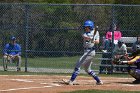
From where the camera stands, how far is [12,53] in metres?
20.9

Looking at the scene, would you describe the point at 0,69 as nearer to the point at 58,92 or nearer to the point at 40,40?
the point at 40,40

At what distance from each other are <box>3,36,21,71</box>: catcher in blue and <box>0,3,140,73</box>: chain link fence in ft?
0.87

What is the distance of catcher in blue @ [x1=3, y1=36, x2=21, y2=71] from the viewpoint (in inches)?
807

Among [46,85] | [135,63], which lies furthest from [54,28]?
[46,85]

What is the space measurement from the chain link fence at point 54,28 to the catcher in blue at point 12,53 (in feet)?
0.87

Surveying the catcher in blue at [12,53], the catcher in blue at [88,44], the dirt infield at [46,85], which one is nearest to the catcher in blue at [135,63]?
the dirt infield at [46,85]

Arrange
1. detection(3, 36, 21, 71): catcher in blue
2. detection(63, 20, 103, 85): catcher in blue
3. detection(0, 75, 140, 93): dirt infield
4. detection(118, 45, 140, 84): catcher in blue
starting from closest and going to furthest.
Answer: detection(0, 75, 140, 93): dirt infield
detection(63, 20, 103, 85): catcher in blue
detection(118, 45, 140, 84): catcher in blue
detection(3, 36, 21, 71): catcher in blue

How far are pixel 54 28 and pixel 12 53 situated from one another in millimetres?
2031

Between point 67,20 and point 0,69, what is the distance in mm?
3417

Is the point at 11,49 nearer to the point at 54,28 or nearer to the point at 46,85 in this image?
the point at 54,28

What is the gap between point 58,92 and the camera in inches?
495

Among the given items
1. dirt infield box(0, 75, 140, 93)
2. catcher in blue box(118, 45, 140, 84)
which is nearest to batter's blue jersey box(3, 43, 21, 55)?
dirt infield box(0, 75, 140, 93)

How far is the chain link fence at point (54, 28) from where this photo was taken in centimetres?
Answer: 2054

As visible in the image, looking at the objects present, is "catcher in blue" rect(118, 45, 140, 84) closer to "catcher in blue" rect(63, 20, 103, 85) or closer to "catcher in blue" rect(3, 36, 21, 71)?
"catcher in blue" rect(63, 20, 103, 85)
